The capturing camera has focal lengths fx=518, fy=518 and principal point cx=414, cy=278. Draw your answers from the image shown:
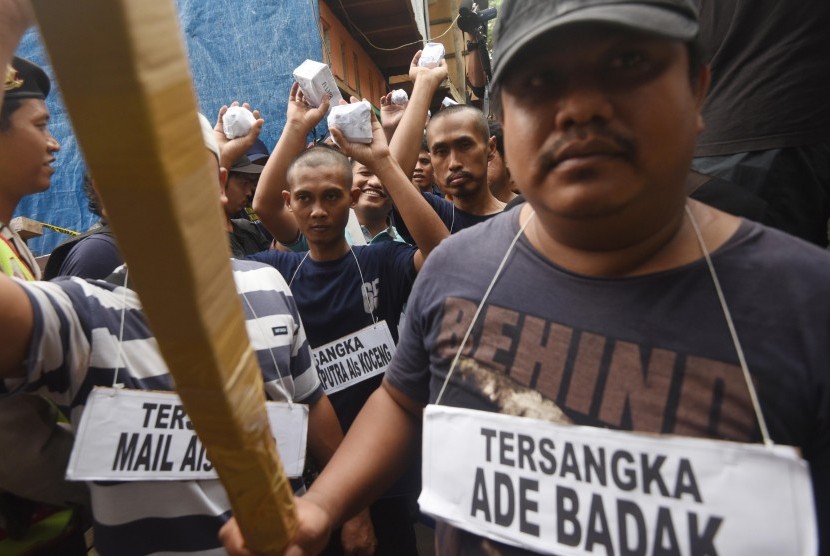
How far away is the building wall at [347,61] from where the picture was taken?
716 cm

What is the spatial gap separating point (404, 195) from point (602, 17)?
1543 millimetres

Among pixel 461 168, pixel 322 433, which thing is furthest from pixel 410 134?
pixel 322 433

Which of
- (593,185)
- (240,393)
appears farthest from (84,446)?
(593,185)

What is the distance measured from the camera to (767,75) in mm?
1458

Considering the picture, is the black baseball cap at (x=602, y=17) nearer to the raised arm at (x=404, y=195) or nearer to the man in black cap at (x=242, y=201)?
the raised arm at (x=404, y=195)

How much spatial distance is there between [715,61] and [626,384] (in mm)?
1208

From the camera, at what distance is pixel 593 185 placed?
0.93 meters

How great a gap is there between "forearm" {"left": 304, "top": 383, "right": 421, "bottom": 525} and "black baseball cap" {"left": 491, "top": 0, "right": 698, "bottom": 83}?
34.8 inches


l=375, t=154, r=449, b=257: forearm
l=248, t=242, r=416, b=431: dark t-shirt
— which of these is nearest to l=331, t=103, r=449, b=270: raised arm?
l=375, t=154, r=449, b=257: forearm

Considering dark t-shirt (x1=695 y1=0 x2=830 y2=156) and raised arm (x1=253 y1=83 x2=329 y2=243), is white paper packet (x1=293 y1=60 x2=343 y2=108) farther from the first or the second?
dark t-shirt (x1=695 y1=0 x2=830 y2=156)

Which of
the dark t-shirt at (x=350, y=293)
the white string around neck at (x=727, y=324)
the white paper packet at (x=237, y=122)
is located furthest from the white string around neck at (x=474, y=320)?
the white paper packet at (x=237, y=122)

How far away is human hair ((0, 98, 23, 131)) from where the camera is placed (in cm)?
185

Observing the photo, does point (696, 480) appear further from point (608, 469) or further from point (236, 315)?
point (236, 315)

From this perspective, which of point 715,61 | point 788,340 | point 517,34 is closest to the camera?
point 788,340
